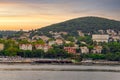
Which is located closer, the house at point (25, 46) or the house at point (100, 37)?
the house at point (25, 46)

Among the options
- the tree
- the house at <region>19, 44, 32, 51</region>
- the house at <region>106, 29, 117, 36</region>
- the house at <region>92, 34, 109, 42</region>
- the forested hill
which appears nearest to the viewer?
the tree

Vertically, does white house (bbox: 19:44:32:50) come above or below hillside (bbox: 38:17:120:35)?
below

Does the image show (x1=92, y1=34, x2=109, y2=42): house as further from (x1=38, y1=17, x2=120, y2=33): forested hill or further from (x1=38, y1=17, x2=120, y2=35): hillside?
(x1=38, y1=17, x2=120, y2=33): forested hill

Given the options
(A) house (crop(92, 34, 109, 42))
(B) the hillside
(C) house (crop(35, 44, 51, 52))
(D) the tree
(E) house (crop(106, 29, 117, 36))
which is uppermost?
(B) the hillside

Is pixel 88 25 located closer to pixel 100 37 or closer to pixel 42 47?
pixel 100 37

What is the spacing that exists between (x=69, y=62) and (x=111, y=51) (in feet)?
54.6

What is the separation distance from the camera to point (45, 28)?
12406cm

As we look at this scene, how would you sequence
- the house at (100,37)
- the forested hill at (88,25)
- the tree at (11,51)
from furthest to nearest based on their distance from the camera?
the forested hill at (88,25), the house at (100,37), the tree at (11,51)

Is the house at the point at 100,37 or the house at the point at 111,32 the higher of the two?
the house at the point at 111,32

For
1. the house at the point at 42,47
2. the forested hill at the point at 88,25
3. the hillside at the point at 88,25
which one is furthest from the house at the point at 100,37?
the house at the point at 42,47

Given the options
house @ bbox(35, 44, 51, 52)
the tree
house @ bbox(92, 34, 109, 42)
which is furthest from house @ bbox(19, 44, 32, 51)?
house @ bbox(92, 34, 109, 42)

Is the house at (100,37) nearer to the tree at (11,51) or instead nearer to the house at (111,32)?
the house at (111,32)

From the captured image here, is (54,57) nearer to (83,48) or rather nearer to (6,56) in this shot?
(6,56)

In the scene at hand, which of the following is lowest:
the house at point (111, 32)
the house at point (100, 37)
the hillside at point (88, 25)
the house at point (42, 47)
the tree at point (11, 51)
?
the tree at point (11, 51)
